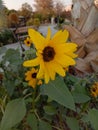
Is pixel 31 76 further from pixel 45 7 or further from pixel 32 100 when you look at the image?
pixel 45 7

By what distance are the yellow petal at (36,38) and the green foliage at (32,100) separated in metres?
0.08

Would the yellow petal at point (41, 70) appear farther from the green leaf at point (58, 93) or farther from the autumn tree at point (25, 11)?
the autumn tree at point (25, 11)

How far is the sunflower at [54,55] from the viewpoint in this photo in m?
0.51

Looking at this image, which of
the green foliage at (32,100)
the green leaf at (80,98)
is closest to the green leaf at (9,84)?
the green foliage at (32,100)

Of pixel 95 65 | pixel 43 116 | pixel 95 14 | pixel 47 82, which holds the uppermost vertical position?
pixel 47 82

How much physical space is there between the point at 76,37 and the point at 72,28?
95 millimetres

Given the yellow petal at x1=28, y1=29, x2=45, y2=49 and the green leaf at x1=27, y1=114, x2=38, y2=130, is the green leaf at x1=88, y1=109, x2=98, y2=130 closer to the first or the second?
the green leaf at x1=27, y1=114, x2=38, y2=130

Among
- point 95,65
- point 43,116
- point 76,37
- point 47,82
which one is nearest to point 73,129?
point 43,116

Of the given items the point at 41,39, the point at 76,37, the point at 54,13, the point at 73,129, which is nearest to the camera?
the point at 41,39

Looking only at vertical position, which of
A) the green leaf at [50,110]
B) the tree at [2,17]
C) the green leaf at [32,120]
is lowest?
the green leaf at [32,120]

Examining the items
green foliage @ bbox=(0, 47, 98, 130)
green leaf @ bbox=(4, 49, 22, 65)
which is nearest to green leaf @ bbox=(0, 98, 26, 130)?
green foliage @ bbox=(0, 47, 98, 130)

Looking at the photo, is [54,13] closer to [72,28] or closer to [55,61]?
[72,28]

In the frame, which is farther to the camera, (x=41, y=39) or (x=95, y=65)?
(x=95, y=65)

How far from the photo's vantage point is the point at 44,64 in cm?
52
